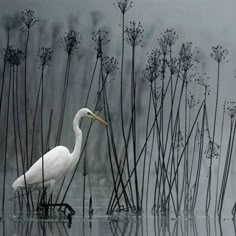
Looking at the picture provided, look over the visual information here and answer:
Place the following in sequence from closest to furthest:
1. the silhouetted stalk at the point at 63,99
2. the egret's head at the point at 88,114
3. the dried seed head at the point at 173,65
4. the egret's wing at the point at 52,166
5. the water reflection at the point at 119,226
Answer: the water reflection at the point at 119,226
the egret's wing at the point at 52,166
the egret's head at the point at 88,114
the silhouetted stalk at the point at 63,99
the dried seed head at the point at 173,65

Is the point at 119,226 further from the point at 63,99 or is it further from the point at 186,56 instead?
the point at 186,56

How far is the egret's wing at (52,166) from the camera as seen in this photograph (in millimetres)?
5602

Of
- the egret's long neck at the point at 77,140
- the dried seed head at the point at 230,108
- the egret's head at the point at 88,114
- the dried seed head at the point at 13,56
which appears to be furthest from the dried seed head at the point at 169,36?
the dried seed head at the point at 13,56

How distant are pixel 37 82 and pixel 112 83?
1.71ft

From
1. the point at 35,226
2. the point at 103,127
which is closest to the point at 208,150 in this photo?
the point at 103,127

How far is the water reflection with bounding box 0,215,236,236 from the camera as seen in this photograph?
451 centimetres

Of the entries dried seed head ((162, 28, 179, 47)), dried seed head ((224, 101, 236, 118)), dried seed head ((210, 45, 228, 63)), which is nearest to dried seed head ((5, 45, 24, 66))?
dried seed head ((162, 28, 179, 47))

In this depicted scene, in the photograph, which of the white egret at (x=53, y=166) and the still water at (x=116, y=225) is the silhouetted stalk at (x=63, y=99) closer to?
the white egret at (x=53, y=166)

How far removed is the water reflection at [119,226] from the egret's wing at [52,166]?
264 millimetres

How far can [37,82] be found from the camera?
6000 millimetres

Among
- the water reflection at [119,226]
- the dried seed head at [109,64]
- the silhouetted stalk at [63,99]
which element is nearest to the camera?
the water reflection at [119,226]

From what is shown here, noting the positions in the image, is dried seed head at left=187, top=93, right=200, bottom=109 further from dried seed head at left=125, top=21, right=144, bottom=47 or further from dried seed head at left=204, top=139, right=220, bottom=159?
dried seed head at left=125, top=21, right=144, bottom=47

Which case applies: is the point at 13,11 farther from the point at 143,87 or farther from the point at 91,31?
the point at 143,87

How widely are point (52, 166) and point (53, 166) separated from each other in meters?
0.01
